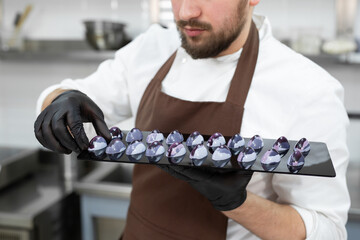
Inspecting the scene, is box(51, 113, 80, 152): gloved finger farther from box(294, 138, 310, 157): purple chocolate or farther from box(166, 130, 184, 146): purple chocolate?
box(294, 138, 310, 157): purple chocolate

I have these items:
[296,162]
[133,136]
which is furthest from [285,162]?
[133,136]

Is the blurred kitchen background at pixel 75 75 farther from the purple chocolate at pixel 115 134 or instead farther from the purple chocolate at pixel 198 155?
the purple chocolate at pixel 198 155

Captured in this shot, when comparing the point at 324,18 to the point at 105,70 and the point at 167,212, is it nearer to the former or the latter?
the point at 105,70

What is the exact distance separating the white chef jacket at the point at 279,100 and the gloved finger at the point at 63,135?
42cm

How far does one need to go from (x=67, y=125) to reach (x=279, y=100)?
64 centimetres

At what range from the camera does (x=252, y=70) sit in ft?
4.19

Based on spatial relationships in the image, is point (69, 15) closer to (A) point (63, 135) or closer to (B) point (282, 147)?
(A) point (63, 135)

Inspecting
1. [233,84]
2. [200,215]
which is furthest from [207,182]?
[233,84]

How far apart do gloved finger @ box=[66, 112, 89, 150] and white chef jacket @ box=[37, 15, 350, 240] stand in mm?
415

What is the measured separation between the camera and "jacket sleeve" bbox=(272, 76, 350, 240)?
113cm

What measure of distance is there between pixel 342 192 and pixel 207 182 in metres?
0.48

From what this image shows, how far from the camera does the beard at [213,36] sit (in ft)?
3.83

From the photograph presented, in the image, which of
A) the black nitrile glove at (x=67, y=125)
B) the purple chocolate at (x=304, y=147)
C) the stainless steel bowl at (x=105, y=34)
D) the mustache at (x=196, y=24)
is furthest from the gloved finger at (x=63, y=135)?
the stainless steel bowl at (x=105, y=34)

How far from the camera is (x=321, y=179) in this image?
1.14m
